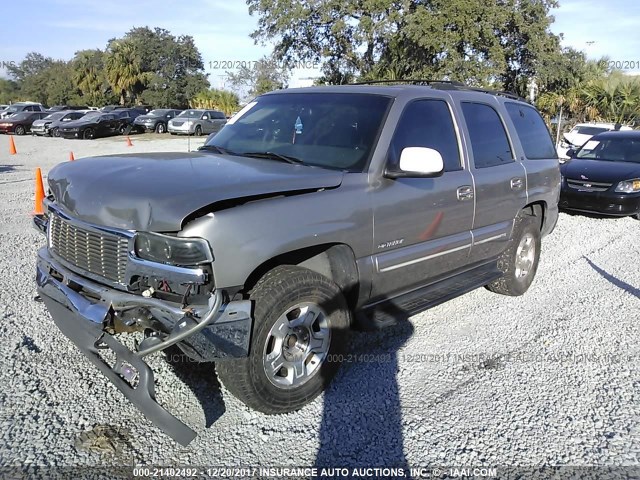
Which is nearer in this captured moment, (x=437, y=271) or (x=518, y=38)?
(x=437, y=271)

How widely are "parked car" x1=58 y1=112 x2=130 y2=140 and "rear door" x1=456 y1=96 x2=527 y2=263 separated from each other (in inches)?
1110

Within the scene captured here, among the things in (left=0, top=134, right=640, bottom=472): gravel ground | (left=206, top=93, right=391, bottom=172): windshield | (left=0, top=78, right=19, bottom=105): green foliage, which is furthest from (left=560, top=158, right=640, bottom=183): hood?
(left=0, top=78, right=19, bottom=105): green foliage

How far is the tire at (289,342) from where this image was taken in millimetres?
2992

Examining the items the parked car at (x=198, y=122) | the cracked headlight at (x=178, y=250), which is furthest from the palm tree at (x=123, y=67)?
the cracked headlight at (x=178, y=250)

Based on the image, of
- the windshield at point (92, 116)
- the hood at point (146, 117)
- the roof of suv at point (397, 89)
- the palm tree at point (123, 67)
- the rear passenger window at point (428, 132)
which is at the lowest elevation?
the hood at point (146, 117)

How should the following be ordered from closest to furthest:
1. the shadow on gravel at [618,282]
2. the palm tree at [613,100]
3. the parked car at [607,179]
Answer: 1. the shadow on gravel at [618,282]
2. the parked car at [607,179]
3. the palm tree at [613,100]

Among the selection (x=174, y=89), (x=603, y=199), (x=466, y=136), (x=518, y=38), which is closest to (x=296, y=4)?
(x=518, y=38)

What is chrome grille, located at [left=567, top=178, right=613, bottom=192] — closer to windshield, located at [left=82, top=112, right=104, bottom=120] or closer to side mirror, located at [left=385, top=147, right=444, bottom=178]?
side mirror, located at [left=385, top=147, right=444, bottom=178]

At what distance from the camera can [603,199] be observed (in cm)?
948

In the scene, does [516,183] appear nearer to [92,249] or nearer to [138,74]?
[92,249]

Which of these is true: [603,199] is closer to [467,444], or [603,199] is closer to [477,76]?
[467,444]

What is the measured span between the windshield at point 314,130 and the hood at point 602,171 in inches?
285

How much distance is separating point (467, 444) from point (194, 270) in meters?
1.83

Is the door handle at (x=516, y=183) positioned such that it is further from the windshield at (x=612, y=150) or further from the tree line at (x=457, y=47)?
the tree line at (x=457, y=47)
